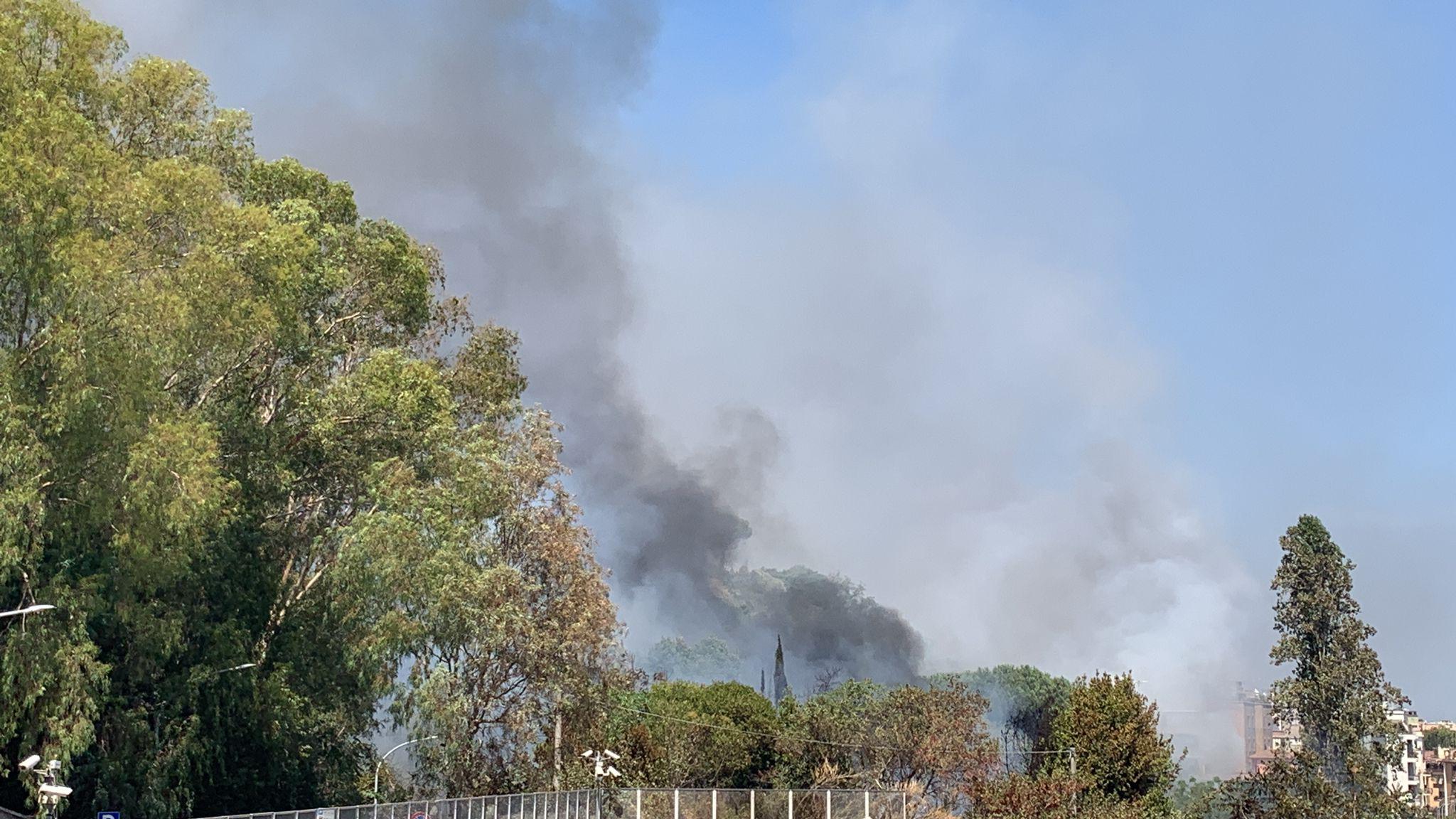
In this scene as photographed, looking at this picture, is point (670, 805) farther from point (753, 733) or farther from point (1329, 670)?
point (753, 733)

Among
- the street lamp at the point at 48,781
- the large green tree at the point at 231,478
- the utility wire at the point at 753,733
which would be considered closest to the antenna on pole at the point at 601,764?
the large green tree at the point at 231,478

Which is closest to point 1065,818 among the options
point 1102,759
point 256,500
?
point 1102,759

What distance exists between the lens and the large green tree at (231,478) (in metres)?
38.9

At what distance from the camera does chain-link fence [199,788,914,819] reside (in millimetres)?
49438

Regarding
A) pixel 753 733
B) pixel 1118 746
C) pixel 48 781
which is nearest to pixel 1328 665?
pixel 1118 746

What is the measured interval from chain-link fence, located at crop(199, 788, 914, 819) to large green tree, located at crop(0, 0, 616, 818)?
167 inches

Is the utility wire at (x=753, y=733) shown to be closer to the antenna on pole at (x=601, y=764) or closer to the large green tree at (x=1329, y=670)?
the large green tree at (x=1329, y=670)

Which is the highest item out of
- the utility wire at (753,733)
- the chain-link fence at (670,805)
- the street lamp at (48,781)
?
the utility wire at (753,733)

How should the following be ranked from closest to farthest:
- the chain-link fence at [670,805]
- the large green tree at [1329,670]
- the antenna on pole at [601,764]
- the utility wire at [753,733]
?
the chain-link fence at [670,805]
the antenna on pole at [601,764]
the large green tree at [1329,670]
the utility wire at [753,733]

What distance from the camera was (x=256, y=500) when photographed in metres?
54.7

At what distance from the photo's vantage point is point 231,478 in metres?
50.0

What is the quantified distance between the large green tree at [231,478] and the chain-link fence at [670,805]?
423 centimetres

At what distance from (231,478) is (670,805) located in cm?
2297

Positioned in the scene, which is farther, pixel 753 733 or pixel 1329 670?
pixel 753 733
